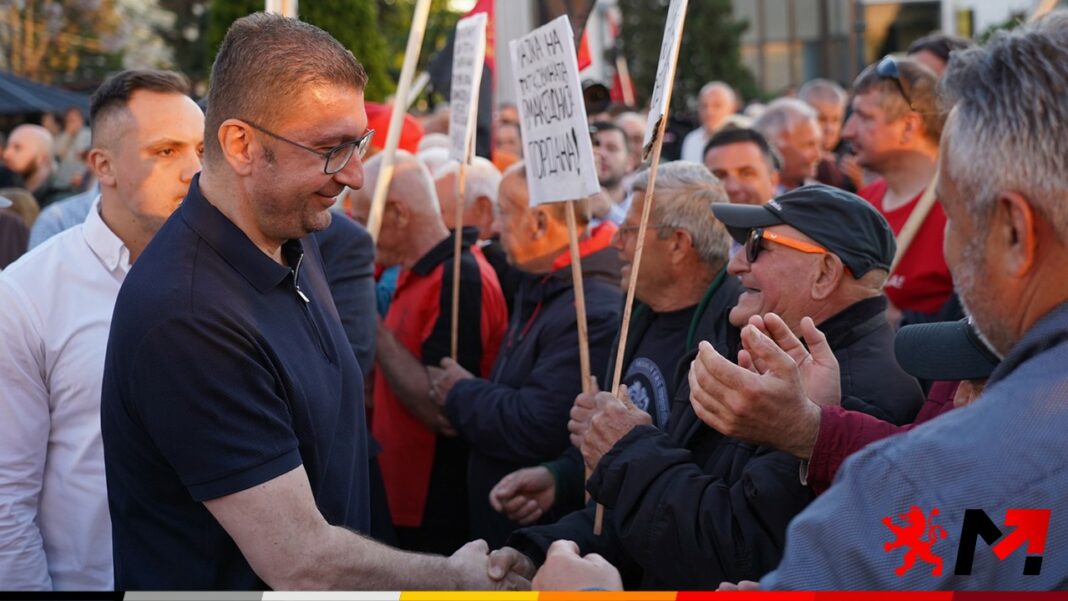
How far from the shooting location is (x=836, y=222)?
360 centimetres

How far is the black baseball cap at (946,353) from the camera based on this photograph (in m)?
2.55

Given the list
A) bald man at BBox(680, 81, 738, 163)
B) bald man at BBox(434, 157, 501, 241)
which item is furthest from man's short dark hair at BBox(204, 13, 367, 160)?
bald man at BBox(680, 81, 738, 163)

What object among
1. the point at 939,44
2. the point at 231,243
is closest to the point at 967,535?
the point at 231,243

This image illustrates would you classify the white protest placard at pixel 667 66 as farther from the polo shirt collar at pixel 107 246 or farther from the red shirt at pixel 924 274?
the red shirt at pixel 924 274

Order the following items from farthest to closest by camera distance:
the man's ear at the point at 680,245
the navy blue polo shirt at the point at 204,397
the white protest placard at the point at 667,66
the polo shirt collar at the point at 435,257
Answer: the polo shirt collar at the point at 435,257 → the man's ear at the point at 680,245 → the white protest placard at the point at 667,66 → the navy blue polo shirt at the point at 204,397

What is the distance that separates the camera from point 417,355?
584cm

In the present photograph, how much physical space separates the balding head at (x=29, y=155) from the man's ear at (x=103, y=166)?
9.89 meters

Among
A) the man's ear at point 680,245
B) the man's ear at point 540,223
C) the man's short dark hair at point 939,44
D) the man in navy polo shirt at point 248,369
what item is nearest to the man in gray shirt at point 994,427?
the man in navy polo shirt at point 248,369

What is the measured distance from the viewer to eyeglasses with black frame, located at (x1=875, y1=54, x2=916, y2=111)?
5.82m

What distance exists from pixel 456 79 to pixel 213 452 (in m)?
3.91

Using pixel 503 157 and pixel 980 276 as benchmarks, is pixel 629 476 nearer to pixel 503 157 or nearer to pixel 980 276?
pixel 980 276

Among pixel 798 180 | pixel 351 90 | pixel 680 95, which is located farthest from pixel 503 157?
pixel 680 95

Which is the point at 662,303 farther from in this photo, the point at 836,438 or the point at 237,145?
the point at 237,145

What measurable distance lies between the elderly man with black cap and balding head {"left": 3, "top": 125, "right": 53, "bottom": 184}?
11.1 metres
